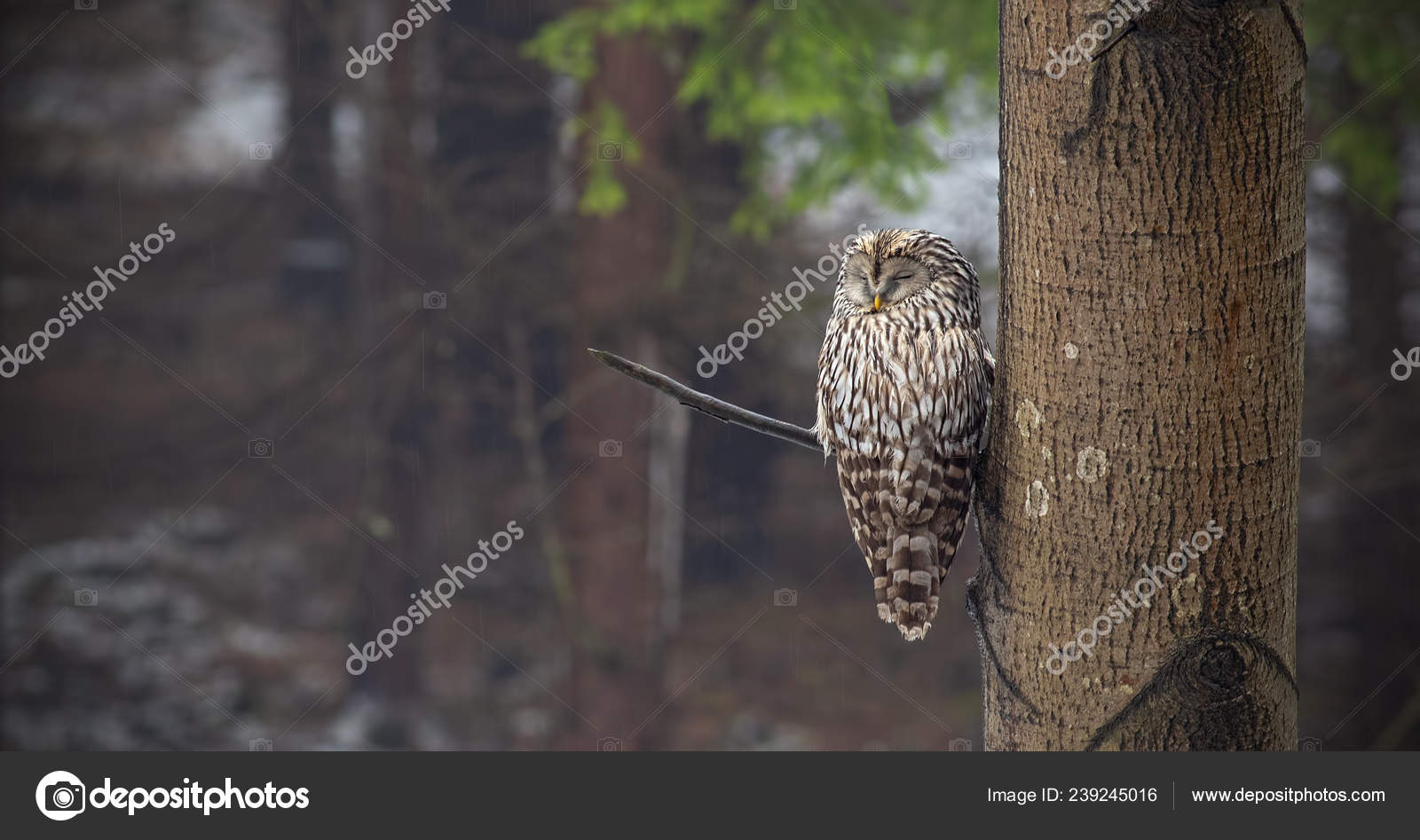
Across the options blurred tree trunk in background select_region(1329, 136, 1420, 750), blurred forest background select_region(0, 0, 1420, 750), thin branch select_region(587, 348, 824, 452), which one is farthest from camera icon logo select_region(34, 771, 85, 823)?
blurred tree trunk in background select_region(1329, 136, 1420, 750)

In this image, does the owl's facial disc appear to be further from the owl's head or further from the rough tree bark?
the rough tree bark

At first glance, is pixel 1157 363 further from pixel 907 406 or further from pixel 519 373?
pixel 519 373

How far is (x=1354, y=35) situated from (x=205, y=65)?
9588 mm

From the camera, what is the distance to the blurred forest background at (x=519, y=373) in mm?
7348

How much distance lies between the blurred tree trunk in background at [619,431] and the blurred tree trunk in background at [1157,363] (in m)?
5.84

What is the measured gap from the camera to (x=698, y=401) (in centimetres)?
276

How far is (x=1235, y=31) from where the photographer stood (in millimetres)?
2176

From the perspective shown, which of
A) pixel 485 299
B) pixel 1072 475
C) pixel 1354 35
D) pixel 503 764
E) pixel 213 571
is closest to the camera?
pixel 1072 475

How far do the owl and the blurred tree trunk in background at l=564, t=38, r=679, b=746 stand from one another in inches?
182

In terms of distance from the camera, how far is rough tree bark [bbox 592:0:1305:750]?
2199 millimetres

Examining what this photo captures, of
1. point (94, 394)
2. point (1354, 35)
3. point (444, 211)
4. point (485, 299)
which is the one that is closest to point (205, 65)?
point (94, 394)

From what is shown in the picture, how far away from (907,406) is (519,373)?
5.29 meters

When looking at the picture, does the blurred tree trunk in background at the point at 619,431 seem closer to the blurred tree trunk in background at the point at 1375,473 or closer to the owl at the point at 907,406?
the blurred tree trunk in background at the point at 1375,473

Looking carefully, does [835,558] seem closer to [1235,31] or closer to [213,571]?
[213,571]
